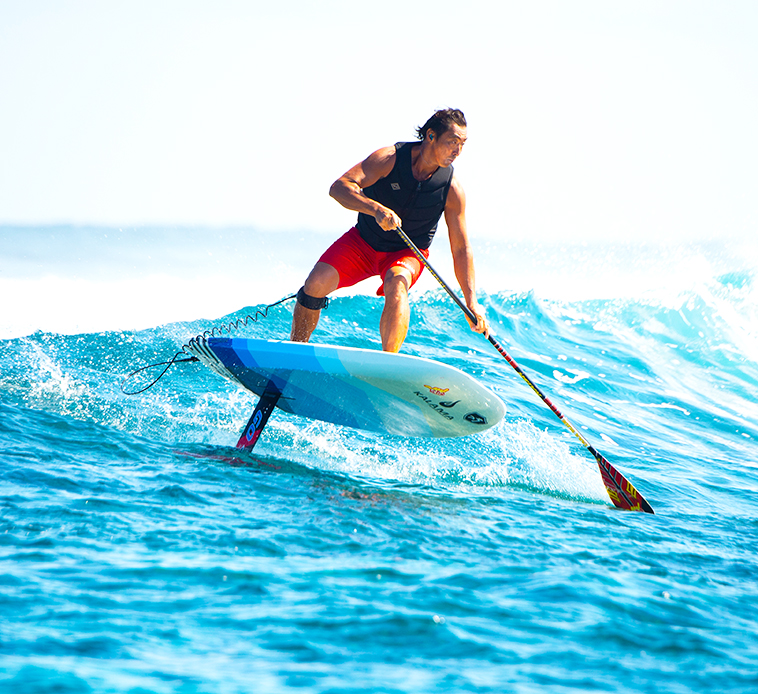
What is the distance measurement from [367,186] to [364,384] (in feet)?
3.85

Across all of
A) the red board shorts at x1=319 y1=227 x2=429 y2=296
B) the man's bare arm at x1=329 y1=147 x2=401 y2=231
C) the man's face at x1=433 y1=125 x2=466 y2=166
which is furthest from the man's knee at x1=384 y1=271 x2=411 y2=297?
the man's face at x1=433 y1=125 x2=466 y2=166

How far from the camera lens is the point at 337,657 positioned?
1881mm

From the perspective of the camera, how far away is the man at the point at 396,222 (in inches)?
155

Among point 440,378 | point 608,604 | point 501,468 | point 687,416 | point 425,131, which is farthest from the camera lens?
point 687,416

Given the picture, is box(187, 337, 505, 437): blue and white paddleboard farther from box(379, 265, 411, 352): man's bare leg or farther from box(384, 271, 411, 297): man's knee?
box(384, 271, 411, 297): man's knee

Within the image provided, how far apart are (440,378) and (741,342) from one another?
413 inches

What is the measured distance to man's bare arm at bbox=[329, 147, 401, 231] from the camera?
3855 millimetres

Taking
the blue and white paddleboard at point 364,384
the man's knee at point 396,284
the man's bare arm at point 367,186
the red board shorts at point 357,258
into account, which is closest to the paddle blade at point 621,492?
the blue and white paddleboard at point 364,384

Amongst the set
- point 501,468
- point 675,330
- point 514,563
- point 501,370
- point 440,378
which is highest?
point 675,330

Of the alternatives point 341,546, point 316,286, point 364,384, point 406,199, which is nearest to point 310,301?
point 316,286

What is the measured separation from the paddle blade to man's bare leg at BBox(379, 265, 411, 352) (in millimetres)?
1359

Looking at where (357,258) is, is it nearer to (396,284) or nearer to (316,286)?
(316,286)

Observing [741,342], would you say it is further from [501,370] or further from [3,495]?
[3,495]

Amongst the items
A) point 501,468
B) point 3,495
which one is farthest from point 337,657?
point 501,468
